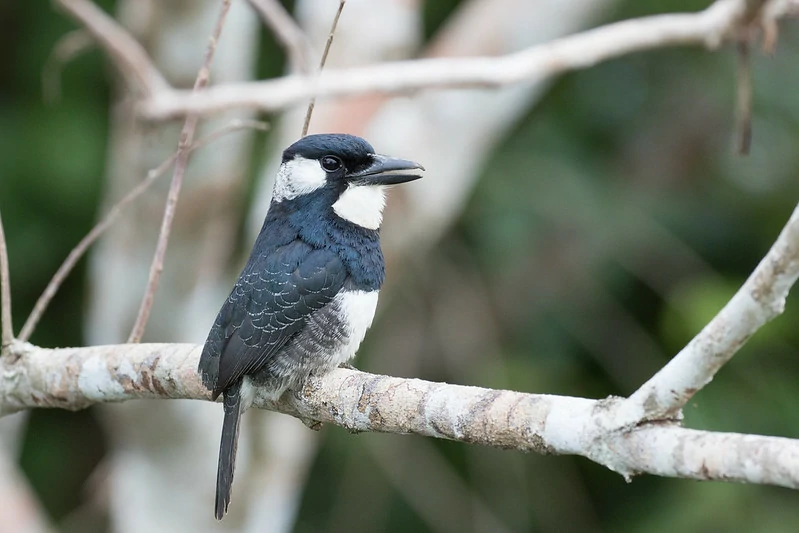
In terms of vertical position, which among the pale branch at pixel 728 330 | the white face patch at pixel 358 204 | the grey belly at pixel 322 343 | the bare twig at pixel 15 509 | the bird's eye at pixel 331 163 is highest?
the pale branch at pixel 728 330

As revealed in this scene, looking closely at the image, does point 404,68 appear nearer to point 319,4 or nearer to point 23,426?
point 319,4

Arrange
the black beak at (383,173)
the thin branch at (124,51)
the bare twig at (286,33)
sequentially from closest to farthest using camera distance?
the black beak at (383,173) → the thin branch at (124,51) → the bare twig at (286,33)

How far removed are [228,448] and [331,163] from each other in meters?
0.88

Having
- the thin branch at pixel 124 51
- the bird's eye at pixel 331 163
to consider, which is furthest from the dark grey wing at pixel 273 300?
the thin branch at pixel 124 51

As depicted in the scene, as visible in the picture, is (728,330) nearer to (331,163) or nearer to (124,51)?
(331,163)

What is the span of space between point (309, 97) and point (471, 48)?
2.80m

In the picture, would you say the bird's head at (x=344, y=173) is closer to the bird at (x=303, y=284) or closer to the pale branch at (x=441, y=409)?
the bird at (x=303, y=284)

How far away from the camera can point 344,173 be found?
3.00 meters

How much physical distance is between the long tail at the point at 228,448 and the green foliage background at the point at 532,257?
2387mm

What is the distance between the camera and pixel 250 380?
9.15 ft

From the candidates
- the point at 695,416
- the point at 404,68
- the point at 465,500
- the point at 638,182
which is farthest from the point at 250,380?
the point at 638,182

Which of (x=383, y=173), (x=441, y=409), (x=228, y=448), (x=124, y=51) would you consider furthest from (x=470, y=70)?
(x=441, y=409)

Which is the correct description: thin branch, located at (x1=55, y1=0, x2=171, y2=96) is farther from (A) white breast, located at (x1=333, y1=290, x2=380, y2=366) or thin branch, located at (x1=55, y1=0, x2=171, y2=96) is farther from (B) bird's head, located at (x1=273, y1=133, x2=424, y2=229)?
(A) white breast, located at (x1=333, y1=290, x2=380, y2=366)

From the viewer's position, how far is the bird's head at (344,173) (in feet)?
Result: 9.70
